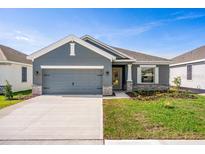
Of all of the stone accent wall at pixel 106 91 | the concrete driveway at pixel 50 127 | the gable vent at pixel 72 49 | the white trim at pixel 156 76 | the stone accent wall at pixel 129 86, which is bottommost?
the concrete driveway at pixel 50 127

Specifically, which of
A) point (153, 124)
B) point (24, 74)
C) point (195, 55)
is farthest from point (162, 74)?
point (24, 74)

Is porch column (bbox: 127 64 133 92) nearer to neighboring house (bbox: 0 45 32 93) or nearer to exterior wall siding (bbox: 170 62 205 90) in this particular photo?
exterior wall siding (bbox: 170 62 205 90)

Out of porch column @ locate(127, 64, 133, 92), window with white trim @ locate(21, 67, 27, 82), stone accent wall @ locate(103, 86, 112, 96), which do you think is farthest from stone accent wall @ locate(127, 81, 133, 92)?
window with white trim @ locate(21, 67, 27, 82)

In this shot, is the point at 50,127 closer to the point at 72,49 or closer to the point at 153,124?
the point at 153,124

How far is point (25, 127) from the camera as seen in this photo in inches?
270

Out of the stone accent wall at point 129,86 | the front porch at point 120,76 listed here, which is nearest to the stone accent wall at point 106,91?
the stone accent wall at point 129,86

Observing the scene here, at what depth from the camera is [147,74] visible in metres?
19.7

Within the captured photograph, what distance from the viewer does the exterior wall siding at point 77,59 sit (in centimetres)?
1608

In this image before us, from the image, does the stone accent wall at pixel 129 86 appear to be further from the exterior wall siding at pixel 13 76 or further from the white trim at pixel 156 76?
the exterior wall siding at pixel 13 76

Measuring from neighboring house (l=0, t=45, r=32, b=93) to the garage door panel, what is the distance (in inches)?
162

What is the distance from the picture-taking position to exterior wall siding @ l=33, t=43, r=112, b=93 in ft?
52.7

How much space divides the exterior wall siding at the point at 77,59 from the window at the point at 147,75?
4.91 metres

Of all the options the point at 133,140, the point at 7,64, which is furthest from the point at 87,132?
the point at 7,64
